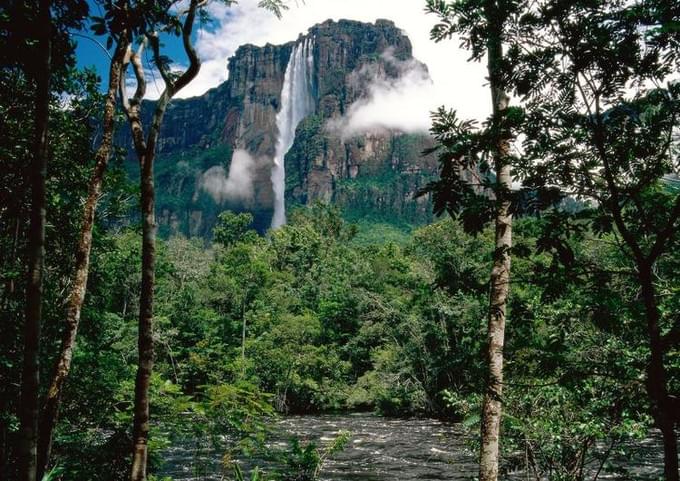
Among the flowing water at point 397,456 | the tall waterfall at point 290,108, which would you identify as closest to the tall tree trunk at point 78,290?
the flowing water at point 397,456

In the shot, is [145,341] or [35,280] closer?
[35,280]

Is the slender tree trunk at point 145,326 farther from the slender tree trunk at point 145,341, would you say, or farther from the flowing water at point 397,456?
the flowing water at point 397,456

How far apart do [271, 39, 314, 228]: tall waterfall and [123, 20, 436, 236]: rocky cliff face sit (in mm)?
2022

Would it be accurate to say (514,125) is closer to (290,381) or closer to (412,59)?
(290,381)

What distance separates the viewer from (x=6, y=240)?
9.55 meters

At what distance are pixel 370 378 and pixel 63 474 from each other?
2547cm

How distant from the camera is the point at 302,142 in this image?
5153 inches

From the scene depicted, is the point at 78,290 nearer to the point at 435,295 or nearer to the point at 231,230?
the point at 435,295

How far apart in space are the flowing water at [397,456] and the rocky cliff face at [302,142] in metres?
93.0

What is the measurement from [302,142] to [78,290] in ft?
416

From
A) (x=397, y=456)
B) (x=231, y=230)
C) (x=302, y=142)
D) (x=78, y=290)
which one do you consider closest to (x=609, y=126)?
(x=78, y=290)

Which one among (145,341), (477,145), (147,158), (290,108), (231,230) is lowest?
(145,341)

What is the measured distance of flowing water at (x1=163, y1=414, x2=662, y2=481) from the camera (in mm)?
13945

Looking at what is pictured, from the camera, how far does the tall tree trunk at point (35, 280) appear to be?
3721mm
